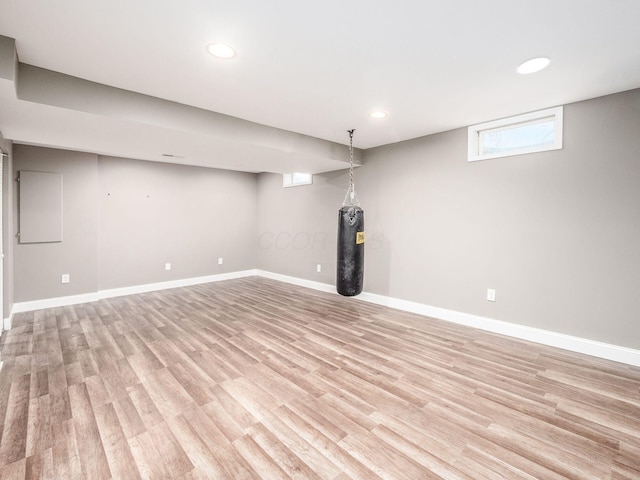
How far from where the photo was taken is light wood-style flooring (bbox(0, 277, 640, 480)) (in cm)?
159

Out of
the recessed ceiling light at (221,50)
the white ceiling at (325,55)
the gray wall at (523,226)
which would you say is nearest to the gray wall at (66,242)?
the white ceiling at (325,55)

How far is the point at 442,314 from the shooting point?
156 inches

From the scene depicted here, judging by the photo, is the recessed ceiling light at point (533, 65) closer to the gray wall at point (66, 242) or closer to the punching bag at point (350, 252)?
the punching bag at point (350, 252)

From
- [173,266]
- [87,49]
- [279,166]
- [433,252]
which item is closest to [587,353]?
[433,252]

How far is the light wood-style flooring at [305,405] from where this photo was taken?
1.59m

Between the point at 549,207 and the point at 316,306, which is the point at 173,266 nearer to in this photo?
the point at 316,306

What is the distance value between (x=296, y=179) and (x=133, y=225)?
313 cm

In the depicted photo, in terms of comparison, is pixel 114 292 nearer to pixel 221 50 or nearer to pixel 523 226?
pixel 221 50

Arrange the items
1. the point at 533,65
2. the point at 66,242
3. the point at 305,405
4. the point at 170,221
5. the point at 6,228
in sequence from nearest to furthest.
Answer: the point at 305,405 < the point at 533,65 < the point at 6,228 < the point at 66,242 < the point at 170,221

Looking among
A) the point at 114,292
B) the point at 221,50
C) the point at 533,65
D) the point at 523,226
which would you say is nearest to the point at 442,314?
the point at 523,226

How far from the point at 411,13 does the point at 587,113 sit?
7.97ft

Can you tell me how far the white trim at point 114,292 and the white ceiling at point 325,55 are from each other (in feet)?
7.75

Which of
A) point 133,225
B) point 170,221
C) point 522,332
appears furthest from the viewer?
point 170,221

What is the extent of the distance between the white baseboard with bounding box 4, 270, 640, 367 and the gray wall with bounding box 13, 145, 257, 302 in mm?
119
